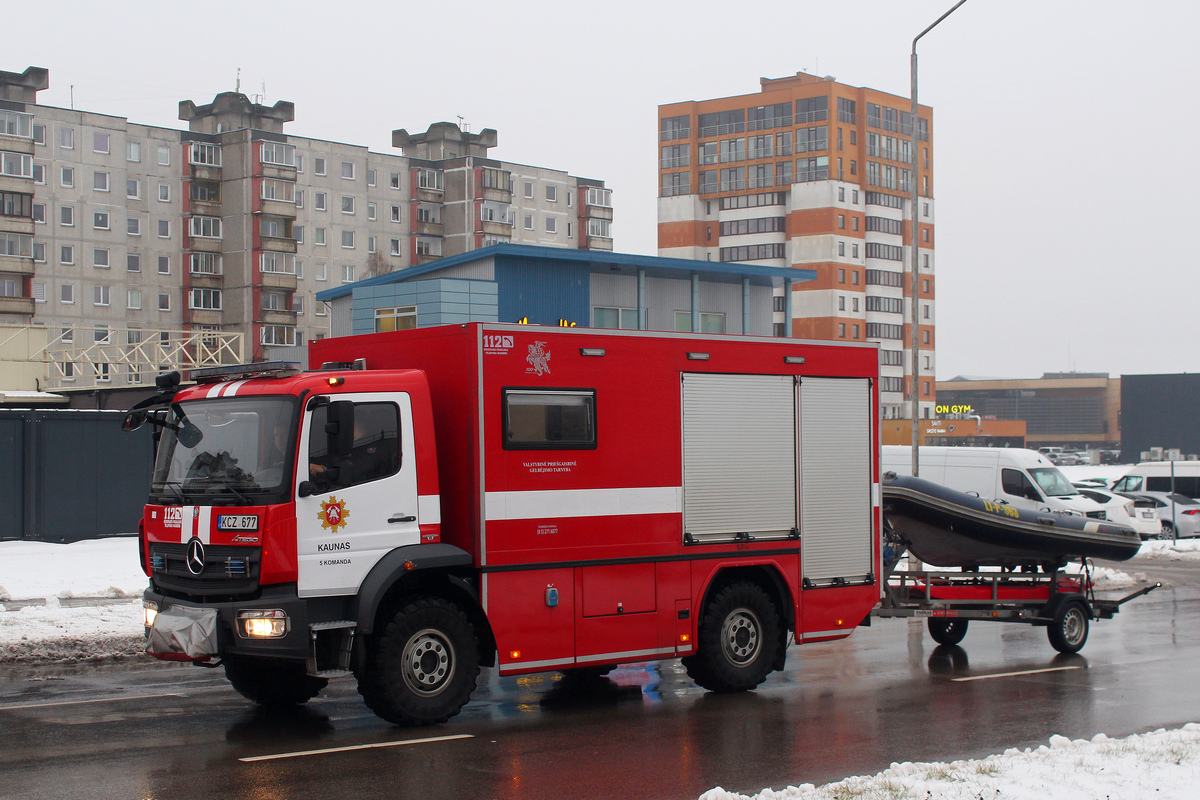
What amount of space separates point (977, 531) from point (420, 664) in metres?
7.53

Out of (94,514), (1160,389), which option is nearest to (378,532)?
(94,514)

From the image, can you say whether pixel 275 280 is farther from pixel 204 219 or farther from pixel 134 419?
pixel 134 419

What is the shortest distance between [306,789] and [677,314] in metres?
33.0

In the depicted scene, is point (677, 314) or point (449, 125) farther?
point (449, 125)

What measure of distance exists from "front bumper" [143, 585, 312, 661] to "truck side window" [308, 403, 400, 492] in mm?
874

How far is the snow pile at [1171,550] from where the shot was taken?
30.1 m

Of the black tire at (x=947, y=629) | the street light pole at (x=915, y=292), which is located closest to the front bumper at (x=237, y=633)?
the black tire at (x=947, y=629)

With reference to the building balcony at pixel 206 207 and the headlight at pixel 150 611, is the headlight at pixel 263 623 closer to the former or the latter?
the headlight at pixel 150 611

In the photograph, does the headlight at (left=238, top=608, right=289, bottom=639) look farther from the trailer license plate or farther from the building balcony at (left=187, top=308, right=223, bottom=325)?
the building balcony at (left=187, top=308, right=223, bottom=325)

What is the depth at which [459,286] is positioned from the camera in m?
35.0

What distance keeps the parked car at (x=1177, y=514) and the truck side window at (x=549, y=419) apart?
2926 cm

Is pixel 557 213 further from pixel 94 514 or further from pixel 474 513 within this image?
pixel 474 513

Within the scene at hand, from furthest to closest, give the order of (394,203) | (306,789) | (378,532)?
(394,203) < (378,532) < (306,789)

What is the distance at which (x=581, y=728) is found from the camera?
32.3ft
